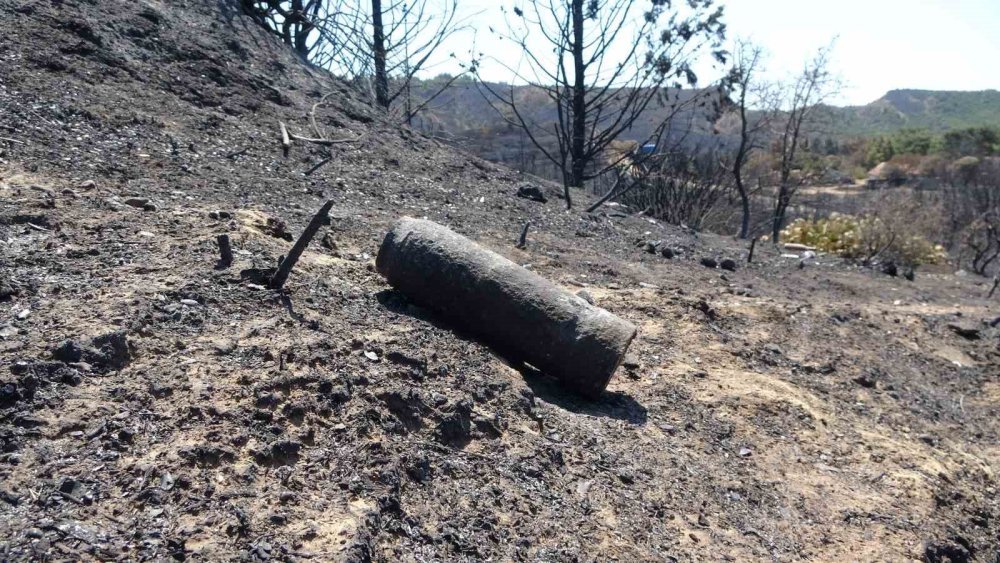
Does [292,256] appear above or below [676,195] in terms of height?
above

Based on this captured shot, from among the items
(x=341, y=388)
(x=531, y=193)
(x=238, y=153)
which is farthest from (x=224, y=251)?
(x=531, y=193)

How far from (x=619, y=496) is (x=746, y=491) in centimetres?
81

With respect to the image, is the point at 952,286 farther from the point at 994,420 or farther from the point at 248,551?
the point at 248,551

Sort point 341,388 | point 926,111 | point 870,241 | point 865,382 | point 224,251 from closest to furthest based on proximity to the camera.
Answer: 1. point 341,388
2. point 224,251
3. point 865,382
4. point 870,241
5. point 926,111

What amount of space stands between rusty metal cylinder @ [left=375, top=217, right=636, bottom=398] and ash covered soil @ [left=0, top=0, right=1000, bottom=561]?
150 millimetres

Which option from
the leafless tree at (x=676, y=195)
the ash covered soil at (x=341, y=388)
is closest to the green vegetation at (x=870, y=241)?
the leafless tree at (x=676, y=195)

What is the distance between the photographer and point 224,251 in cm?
384

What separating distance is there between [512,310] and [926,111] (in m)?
100

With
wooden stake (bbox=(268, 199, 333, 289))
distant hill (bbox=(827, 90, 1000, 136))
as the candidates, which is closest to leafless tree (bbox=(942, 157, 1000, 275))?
wooden stake (bbox=(268, 199, 333, 289))

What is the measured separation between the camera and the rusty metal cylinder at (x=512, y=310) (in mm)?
3939

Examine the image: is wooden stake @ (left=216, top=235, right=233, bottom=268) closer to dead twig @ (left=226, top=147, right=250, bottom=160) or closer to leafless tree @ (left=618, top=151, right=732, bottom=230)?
dead twig @ (left=226, top=147, right=250, bottom=160)

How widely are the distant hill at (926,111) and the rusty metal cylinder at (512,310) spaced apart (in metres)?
81.7

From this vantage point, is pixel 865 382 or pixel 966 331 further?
pixel 966 331

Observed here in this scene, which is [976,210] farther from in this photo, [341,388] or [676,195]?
[341,388]
